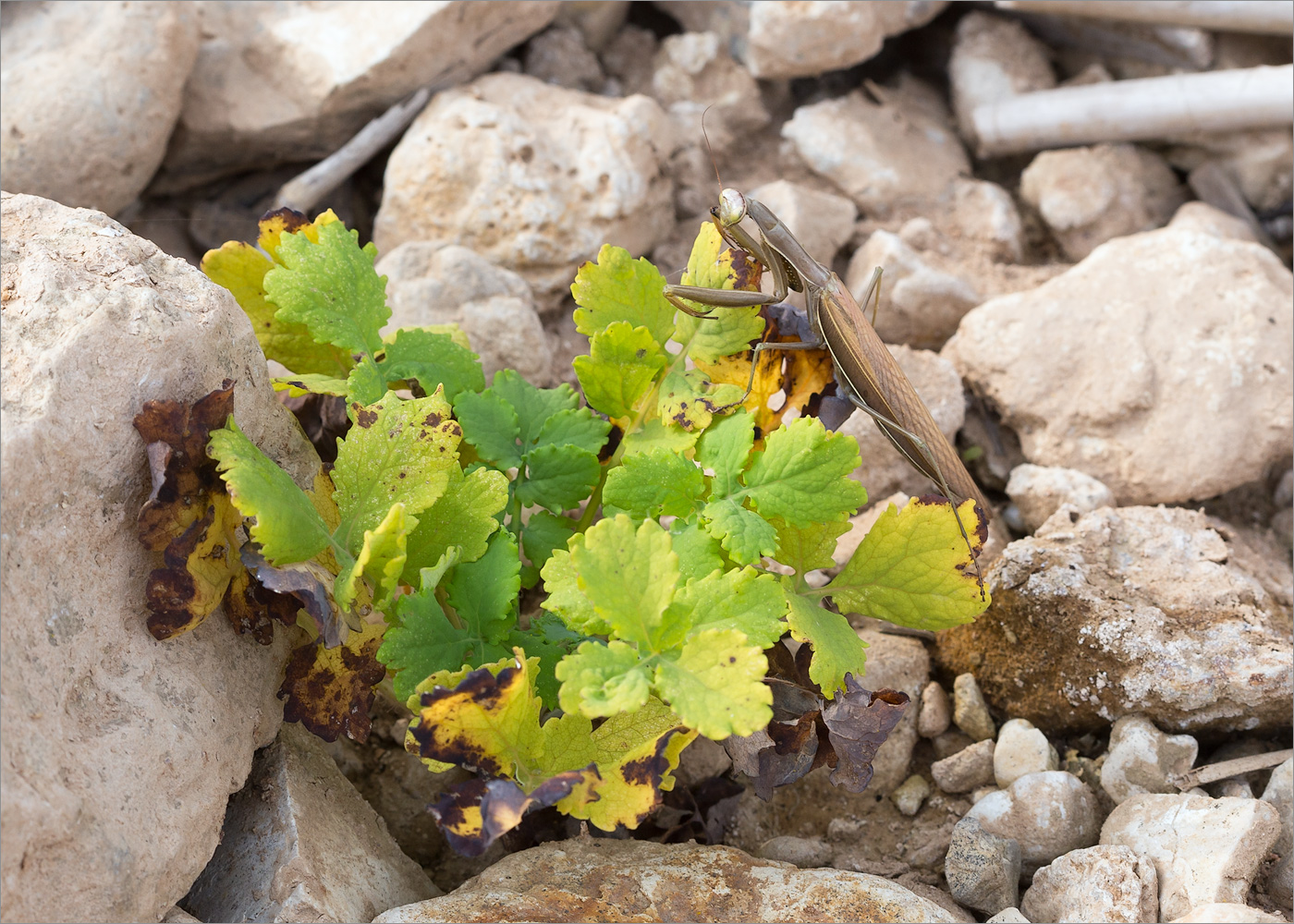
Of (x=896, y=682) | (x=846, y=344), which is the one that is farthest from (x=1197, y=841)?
(x=846, y=344)

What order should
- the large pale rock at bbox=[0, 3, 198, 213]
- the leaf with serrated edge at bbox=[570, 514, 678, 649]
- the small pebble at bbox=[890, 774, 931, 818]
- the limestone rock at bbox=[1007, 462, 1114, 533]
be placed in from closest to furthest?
the leaf with serrated edge at bbox=[570, 514, 678, 649] < the small pebble at bbox=[890, 774, 931, 818] < the limestone rock at bbox=[1007, 462, 1114, 533] < the large pale rock at bbox=[0, 3, 198, 213]

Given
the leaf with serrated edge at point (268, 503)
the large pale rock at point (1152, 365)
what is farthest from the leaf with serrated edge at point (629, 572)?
the large pale rock at point (1152, 365)

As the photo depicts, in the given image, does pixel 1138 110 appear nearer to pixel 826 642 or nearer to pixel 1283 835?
pixel 1283 835

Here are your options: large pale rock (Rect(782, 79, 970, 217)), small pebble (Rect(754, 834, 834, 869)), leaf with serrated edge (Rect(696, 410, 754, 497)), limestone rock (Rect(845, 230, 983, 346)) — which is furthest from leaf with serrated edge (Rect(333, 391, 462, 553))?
large pale rock (Rect(782, 79, 970, 217))

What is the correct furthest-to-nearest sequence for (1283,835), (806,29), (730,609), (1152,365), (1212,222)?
(806,29) → (1212,222) → (1152,365) → (1283,835) → (730,609)

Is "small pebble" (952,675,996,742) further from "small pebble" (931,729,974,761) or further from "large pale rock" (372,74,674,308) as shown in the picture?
"large pale rock" (372,74,674,308)
